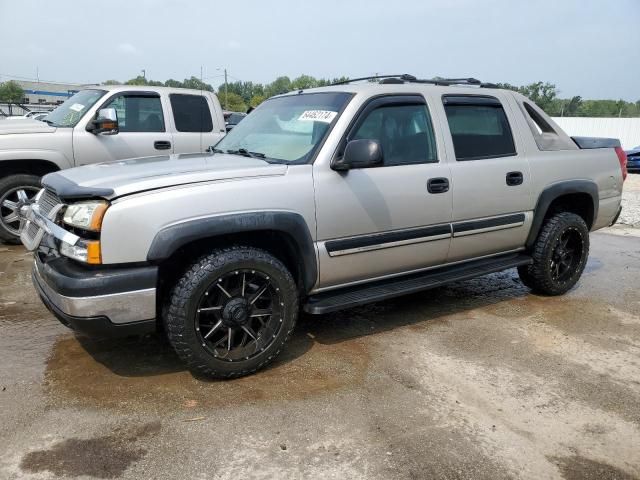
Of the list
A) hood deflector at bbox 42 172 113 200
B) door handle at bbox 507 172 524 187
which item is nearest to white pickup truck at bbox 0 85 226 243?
hood deflector at bbox 42 172 113 200

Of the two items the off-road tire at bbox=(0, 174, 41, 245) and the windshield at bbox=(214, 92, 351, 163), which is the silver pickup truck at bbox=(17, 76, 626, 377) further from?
the off-road tire at bbox=(0, 174, 41, 245)

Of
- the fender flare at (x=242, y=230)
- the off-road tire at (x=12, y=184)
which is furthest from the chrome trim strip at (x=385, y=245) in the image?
the off-road tire at (x=12, y=184)

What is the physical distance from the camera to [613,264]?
6.49 metres

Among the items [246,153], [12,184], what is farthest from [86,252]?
[12,184]

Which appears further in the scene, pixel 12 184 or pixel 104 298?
pixel 12 184

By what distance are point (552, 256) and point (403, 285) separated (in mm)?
1835

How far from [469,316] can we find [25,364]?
3344 mm

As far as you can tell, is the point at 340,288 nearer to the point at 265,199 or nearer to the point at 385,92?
the point at 265,199

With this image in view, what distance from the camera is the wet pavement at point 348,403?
2.55 meters

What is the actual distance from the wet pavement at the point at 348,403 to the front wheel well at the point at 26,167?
2.21 m

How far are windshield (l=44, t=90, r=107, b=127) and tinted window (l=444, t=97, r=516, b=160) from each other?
4.57m

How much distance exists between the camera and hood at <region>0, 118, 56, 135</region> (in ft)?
19.8

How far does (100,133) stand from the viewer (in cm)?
645

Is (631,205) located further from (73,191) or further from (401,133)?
(73,191)
